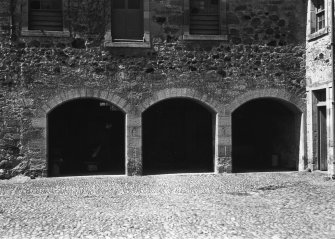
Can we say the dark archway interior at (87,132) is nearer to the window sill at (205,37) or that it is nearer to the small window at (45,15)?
the small window at (45,15)

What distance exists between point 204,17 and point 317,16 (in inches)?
107

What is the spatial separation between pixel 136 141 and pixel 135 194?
2477mm

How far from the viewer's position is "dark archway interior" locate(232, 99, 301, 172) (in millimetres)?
12492

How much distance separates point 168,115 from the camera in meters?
14.5

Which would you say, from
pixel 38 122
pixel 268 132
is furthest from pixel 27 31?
pixel 268 132

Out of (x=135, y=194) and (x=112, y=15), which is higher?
(x=112, y=15)

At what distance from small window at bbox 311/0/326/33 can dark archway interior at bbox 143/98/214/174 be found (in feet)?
13.4

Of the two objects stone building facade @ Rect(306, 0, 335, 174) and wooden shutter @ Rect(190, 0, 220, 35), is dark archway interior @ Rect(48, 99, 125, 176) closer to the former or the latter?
wooden shutter @ Rect(190, 0, 220, 35)

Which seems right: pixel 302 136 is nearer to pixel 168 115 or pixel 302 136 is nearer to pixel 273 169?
pixel 273 169

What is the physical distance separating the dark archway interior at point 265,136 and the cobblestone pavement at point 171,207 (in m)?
1.46

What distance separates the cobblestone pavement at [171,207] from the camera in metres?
6.14

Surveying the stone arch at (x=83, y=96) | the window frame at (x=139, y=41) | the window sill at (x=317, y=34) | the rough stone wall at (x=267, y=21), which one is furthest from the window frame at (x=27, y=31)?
the window sill at (x=317, y=34)

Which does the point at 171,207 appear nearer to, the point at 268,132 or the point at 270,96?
the point at 270,96

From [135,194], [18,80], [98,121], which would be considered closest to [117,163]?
[98,121]
